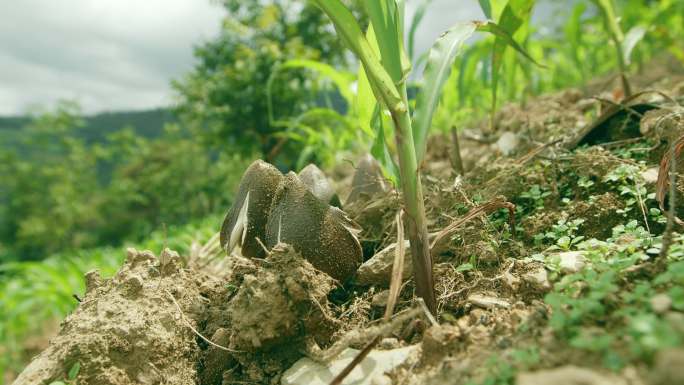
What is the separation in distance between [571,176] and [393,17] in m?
0.86

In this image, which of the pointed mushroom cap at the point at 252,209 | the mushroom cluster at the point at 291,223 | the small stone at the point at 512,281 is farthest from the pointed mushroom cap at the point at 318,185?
the small stone at the point at 512,281

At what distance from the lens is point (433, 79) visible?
1.16 metres

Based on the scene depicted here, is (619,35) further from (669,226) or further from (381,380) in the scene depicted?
(381,380)

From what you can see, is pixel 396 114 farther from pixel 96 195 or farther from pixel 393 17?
pixel 96 195

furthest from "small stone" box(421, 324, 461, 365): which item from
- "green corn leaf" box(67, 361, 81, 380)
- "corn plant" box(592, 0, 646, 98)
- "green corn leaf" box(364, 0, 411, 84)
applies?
"corn plant" box(592, 0, 646, 98)

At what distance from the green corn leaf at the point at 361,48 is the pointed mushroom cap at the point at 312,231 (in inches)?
15.8

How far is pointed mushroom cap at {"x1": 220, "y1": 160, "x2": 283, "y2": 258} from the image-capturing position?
1.39 m

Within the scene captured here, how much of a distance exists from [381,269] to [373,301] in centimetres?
9

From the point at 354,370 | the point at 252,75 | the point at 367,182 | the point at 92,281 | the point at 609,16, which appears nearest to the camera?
the point at 354,370

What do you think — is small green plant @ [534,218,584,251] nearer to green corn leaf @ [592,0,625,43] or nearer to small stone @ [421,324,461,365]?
small stone @ [421,324,461,365]

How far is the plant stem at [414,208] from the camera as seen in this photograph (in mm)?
1063

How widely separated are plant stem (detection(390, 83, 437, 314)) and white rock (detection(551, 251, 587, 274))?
29cm

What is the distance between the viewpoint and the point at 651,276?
896 mm

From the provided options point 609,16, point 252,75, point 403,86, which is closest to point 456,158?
point 403,86
